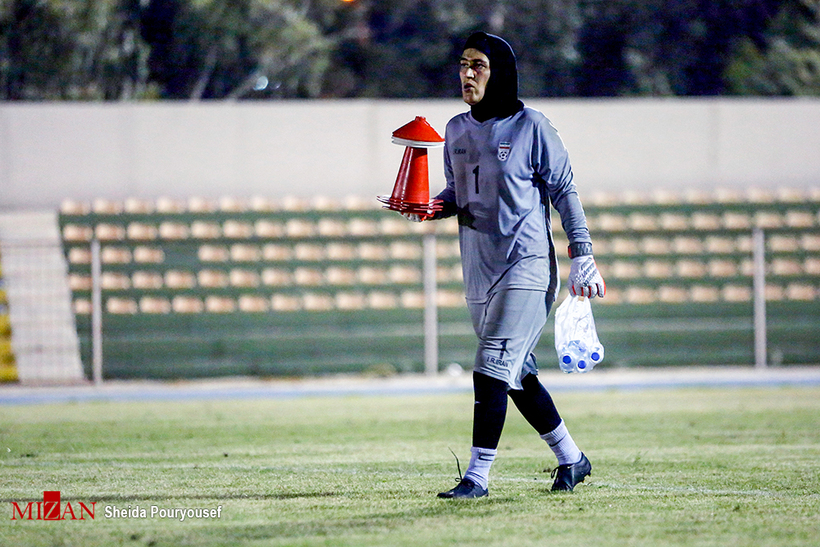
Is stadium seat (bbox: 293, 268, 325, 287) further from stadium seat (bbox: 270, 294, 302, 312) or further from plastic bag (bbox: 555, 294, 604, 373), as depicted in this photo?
plastic bag (bbox: 555, 294, 604, 373)

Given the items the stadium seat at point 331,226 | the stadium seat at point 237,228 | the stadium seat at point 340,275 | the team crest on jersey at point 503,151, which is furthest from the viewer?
the stadium seat at point 331,226

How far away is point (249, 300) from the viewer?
16.2 meters

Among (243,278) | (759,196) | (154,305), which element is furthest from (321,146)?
(759,196)

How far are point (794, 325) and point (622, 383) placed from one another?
3.96m

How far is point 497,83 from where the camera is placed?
542 centimetres

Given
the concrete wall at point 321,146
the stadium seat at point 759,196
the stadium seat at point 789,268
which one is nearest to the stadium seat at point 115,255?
the concrete wall at point 321,146

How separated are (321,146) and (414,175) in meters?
12.2

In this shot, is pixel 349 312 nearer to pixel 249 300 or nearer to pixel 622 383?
pixel 249 300

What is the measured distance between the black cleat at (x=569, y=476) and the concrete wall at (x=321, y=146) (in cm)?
1140

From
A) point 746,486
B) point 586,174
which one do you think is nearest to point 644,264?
point 586,174

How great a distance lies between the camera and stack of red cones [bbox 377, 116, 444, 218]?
5.63 metres

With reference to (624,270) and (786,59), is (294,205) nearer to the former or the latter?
(624,270)

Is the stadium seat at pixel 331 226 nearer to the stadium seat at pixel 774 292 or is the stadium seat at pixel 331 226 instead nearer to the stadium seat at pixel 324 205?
the stadium seat at pixel 324 205

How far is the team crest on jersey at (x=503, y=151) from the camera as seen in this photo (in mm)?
5375
